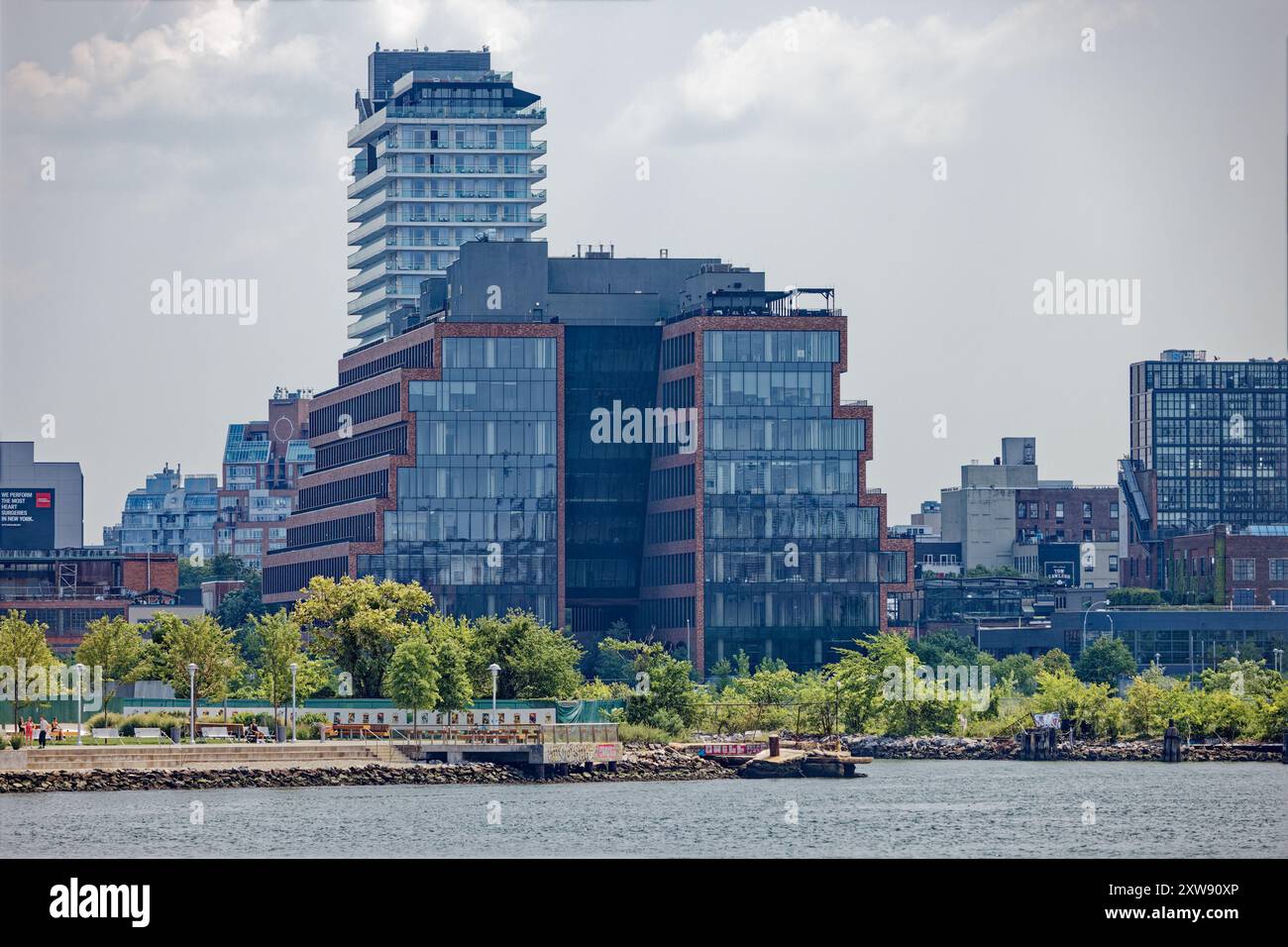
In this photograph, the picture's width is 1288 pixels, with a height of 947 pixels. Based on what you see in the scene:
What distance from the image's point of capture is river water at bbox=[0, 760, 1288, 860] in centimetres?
6712

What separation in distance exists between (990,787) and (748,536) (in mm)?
66761

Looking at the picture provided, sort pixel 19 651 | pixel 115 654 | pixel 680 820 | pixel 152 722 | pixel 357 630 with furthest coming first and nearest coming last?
pixel 115 654 < pixel 357 630 < pixel 19 651 < pixel 152 722 < pixel 680 820

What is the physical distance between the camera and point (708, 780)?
4168 inches

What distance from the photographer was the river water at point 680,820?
67.1m

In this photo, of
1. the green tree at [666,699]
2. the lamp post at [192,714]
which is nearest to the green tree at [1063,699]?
the green tree at [666,699]

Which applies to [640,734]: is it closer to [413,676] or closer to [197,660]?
[413,676]

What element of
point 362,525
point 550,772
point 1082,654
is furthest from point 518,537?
point 550,772

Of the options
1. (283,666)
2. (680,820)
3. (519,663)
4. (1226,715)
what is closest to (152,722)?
(283,666)

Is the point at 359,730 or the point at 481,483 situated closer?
the point at 359,730

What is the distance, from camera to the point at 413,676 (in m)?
108

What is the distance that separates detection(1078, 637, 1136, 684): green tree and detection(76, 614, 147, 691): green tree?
84.4 metres

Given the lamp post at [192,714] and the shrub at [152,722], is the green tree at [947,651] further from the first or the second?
the lamp post at [192,714]

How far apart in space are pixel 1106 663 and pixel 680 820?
10380cm
